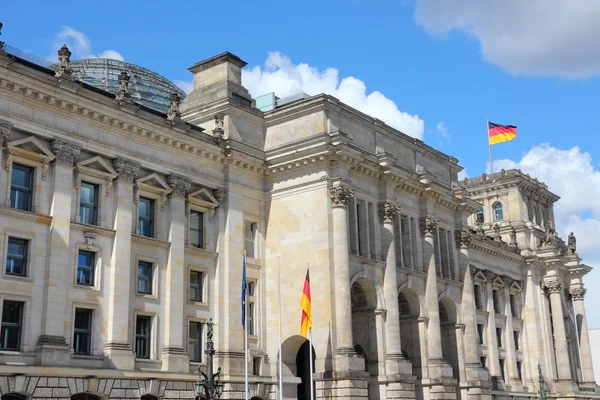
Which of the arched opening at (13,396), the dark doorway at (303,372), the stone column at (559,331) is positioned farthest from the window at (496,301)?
the arched opening at (13,396)

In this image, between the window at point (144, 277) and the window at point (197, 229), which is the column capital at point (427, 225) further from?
the window at point (144, 277)

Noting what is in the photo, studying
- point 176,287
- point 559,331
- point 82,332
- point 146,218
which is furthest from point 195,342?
point 559,331

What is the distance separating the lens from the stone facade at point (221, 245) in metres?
32.6

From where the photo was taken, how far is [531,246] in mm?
74750

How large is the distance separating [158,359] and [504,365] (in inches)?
1556

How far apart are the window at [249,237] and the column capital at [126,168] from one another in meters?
8.34

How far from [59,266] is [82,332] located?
10.9 ft

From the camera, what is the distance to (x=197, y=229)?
1619 inches

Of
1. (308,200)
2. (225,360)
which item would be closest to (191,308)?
(225,360)

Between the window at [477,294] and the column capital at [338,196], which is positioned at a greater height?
the column capital at [338,196]

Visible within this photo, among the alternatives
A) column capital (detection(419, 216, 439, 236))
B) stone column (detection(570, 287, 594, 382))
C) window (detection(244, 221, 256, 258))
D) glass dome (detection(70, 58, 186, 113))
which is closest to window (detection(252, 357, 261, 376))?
window (detection(244, 221, 256, 258))

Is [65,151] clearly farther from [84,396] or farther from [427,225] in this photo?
[427,225]

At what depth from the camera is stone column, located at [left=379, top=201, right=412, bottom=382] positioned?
Result: 43250 millimetres

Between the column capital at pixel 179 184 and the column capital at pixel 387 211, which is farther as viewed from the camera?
the column capital at pixel 387 211
